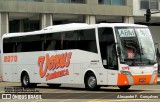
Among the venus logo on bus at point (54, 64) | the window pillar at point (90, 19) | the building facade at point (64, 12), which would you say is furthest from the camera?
the window pillar at point (90, 19)

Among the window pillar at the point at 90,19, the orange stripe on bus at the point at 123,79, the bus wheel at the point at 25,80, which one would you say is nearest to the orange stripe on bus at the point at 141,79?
the orange stripe on bus at the point at 123,79

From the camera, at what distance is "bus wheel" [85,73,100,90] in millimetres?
23547

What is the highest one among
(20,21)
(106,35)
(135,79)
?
(20,21)

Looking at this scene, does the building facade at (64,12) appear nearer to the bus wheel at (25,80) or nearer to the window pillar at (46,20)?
the window pillar at (46,20)

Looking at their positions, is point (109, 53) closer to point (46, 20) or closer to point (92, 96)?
point (92, 96)

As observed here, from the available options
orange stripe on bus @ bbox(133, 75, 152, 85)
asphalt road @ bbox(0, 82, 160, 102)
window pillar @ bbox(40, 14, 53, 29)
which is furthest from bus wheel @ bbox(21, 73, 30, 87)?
window pillar @ bbox(40, 14, 53, 29)

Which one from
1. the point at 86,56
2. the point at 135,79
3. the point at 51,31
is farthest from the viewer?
the point at 51,31

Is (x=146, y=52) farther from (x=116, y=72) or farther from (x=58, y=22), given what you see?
(x=58, y=22)

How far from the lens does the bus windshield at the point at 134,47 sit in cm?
2242

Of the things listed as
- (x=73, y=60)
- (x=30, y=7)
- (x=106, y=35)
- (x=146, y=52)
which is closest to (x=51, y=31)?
(x=73, y=60)

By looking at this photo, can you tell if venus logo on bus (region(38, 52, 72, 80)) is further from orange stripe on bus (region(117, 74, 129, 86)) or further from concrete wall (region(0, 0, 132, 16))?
concrete wall (region(0, 0, 132, 16))

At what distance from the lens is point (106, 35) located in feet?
75.6

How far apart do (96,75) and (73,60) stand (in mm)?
2162

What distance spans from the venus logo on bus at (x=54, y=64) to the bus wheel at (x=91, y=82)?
182cm
